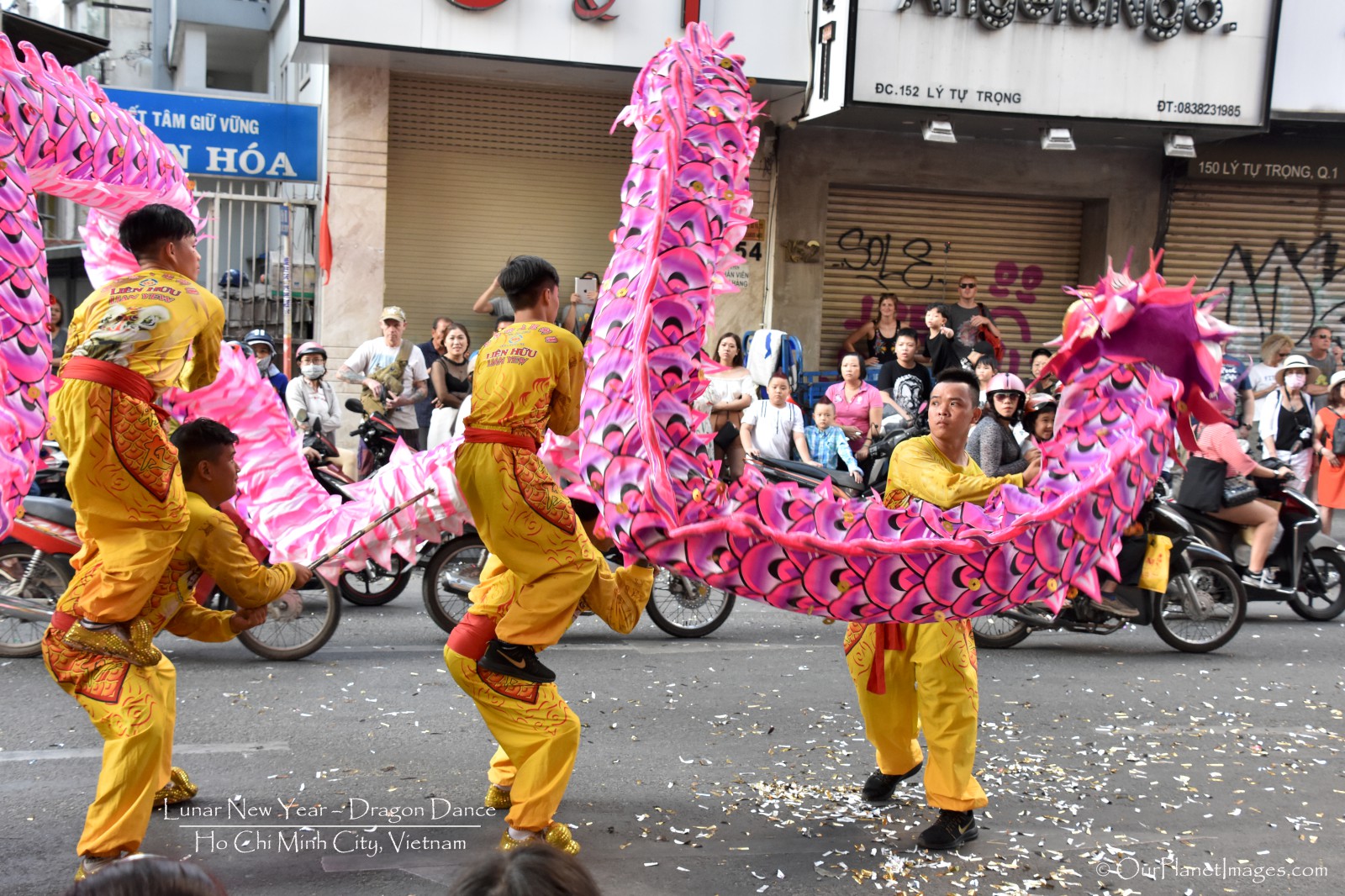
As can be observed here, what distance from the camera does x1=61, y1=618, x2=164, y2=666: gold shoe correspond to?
3.54 m

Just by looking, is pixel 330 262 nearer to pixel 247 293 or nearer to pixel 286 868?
pixel 247 293

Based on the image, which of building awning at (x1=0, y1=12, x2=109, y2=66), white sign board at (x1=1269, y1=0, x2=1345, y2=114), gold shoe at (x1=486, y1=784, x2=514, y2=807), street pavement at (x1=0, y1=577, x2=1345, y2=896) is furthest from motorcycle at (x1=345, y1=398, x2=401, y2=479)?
white sign board at (x1=1269, y1=0, x2=1345, y2=114)

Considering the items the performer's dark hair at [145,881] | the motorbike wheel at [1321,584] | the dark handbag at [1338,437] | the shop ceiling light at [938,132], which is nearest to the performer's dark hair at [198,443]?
the performer's dark hair at [145,881]

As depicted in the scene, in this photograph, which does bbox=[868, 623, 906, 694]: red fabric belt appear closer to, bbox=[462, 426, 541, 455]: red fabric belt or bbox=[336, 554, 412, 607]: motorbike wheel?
bbox=[462, 426, 541, 455]: red fabric belt

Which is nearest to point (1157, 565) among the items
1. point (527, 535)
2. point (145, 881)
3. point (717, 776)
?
point (717, 776)

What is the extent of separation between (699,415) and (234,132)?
436 inches

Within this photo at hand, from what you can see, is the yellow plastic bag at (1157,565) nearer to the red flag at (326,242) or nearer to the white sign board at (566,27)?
the white sign board at (566,27)

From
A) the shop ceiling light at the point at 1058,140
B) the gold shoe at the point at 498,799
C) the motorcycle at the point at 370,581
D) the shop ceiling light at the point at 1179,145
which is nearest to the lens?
the gold shoe at the point at 498,799

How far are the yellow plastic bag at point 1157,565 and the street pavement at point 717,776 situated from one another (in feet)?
1.59

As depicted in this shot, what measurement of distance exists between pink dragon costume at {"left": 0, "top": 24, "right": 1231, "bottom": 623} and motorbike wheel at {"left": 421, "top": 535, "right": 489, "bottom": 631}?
A: 333 cm

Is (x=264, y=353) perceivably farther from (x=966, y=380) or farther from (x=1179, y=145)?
(x=1179, y=145)

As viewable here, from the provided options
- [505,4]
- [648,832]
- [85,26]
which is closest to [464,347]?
[505,4]

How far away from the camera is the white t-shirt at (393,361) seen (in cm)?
1002

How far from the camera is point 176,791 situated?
4.24 m
